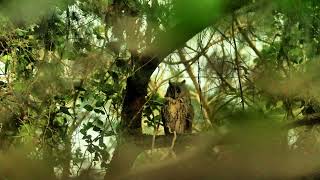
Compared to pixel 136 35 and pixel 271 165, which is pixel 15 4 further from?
pixel 271 165

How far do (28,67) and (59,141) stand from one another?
0.96 ft

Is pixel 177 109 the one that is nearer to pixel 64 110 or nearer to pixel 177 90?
pixel 177 90

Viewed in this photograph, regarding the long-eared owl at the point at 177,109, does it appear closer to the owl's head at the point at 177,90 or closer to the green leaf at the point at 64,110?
the owl's head at the point at 177,90

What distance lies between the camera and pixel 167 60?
5.36ft

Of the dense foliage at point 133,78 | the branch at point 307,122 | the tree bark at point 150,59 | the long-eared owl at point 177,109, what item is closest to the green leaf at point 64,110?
the dense foliage at point 133,78

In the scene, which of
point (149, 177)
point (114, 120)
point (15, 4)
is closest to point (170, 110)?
point (114, 120)

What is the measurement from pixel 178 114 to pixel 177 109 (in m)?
0.04

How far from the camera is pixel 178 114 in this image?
1.78m

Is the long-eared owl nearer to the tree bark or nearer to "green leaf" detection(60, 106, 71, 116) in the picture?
the tree bark

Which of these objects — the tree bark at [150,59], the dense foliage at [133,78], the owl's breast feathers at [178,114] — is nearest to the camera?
the tree bark at [150,59]

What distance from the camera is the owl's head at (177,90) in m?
1.78

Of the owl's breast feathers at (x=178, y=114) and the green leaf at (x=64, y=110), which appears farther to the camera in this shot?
the owl's breast feathers at (x=178, y=114)

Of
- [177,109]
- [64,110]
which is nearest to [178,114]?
[177,109]

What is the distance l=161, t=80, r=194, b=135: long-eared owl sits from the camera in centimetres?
176
